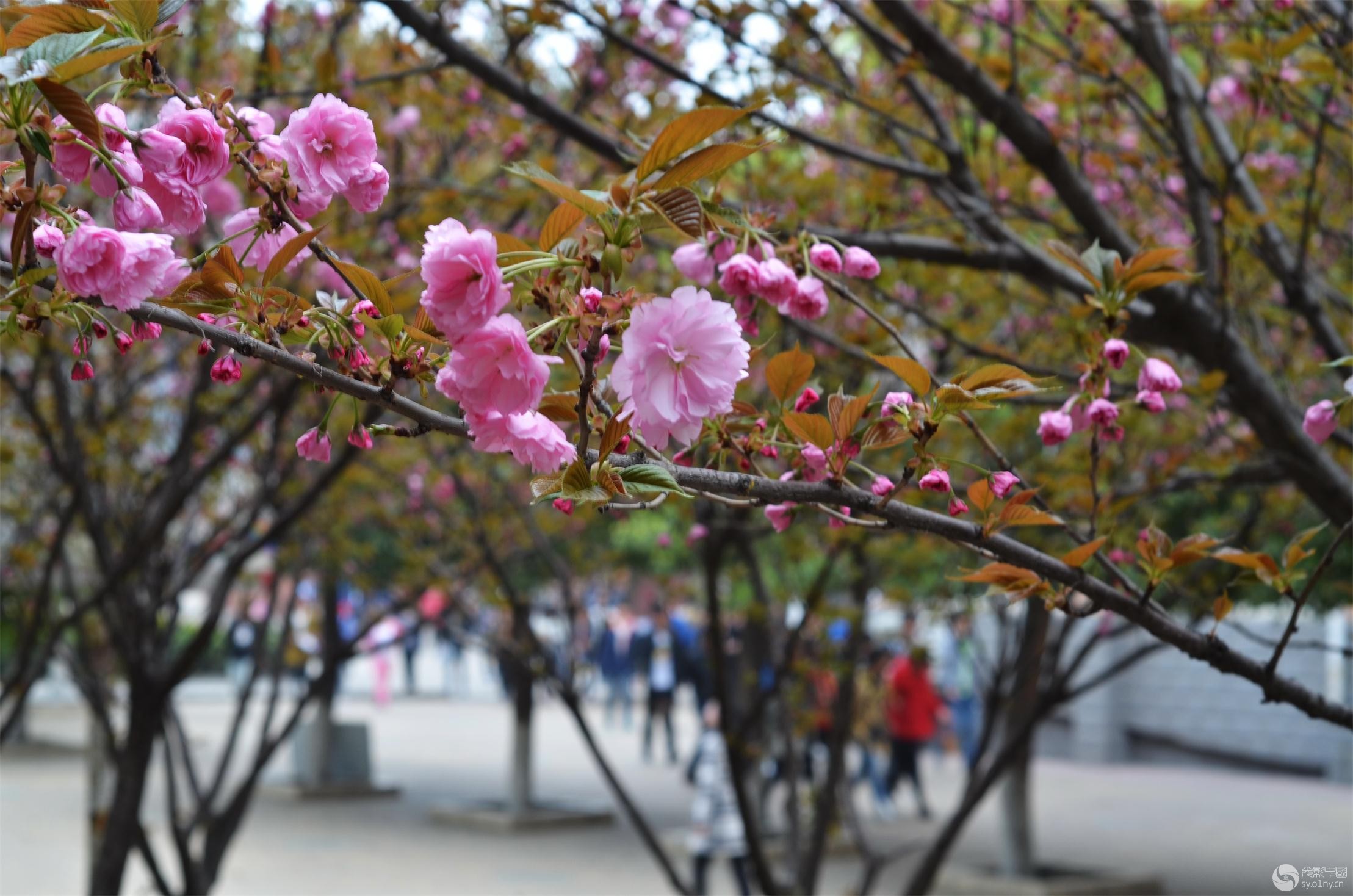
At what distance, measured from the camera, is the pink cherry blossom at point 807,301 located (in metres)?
1.86

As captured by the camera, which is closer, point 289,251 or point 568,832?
point 289,251

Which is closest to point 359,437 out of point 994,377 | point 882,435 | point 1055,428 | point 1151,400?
point 882,435

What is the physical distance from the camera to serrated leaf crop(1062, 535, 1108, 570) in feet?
6.00

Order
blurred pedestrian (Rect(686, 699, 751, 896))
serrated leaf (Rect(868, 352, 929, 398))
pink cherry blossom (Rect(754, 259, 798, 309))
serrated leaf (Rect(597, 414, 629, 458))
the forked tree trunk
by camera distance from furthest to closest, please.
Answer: the forked tree trunk
blurred pedestrian (Rect(686, 699, 751, 896))
pink cherry blossom (Rect(754, 259, 798, 309))
serrated leaf (Rect(868, 352, 929, 398))
serrated leaf (Rect(597, 414, 629, 458))

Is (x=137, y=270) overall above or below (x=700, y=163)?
below

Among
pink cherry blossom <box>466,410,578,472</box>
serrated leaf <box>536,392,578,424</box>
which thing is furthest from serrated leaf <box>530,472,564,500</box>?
serrated leaf <box>536,392,578,424</box>

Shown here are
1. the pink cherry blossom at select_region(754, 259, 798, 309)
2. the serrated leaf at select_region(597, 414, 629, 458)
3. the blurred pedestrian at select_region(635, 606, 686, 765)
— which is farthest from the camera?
the blurred pedestrian at select_region(635, 606, 686, 765)

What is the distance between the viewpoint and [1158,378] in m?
2.07

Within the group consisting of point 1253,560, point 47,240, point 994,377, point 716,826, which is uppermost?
point 47,240

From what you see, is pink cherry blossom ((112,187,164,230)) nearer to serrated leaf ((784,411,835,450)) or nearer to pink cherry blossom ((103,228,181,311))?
pink cherry blossom ((103,228,181,311))

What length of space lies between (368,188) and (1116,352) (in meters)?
1.13

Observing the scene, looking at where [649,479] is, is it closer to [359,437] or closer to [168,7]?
[359,437]

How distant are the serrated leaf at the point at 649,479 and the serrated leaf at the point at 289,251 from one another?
0.42 metres

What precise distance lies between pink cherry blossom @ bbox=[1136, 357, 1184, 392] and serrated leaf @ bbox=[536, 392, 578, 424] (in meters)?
1.02
